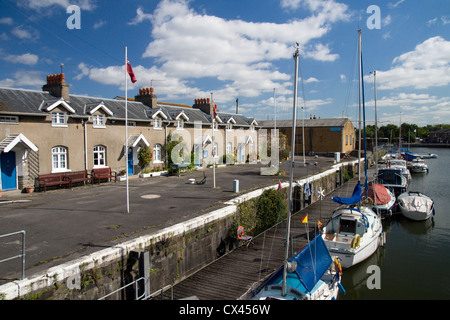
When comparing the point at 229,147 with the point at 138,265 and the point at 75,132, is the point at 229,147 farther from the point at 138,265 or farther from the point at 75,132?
the point at 138,265

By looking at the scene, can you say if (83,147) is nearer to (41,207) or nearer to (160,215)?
(41,207)

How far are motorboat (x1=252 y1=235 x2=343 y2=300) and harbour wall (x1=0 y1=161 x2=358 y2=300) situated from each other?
312cm

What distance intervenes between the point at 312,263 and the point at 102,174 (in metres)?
17.2

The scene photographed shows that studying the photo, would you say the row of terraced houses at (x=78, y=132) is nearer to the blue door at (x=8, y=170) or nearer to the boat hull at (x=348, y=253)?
the blue door at (x=8, y=170)

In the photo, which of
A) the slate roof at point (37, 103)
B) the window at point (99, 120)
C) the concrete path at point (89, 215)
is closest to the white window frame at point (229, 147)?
the slate roof at point (37, 103)

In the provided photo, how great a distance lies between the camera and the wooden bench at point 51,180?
19156 millimetres

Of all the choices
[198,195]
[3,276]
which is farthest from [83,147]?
[3,276]

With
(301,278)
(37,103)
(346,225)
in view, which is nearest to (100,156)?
(37,103)

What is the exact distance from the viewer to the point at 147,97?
29.7 meters

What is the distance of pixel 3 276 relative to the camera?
781 cm

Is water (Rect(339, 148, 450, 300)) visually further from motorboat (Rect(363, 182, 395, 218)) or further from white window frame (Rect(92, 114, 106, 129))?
white window frame (Rect(92, 114, 106, 129))

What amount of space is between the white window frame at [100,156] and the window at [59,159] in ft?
7.17
